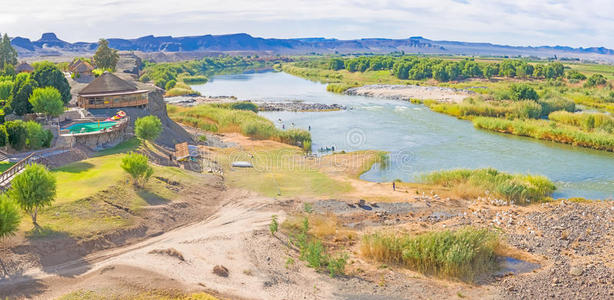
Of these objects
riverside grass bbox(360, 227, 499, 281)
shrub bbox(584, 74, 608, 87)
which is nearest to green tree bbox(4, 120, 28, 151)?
riverside grass bbox(360, 227, 499, 281)

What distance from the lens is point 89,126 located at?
4278cm

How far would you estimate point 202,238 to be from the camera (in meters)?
25.2

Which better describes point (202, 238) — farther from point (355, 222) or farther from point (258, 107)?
point (258, 107)

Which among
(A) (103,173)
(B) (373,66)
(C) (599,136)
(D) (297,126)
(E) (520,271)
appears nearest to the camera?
(E) (520,271)

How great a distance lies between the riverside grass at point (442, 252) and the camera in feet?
74.4

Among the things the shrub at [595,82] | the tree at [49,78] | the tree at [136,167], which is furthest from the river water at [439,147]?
the shrub at [595,82]

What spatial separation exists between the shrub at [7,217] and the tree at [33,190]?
155cm

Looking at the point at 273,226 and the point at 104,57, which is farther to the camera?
the point at 104,57

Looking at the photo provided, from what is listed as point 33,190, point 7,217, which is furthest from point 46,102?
point 7,217

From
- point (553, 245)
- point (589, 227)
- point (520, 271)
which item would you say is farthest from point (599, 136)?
point (520, 271)

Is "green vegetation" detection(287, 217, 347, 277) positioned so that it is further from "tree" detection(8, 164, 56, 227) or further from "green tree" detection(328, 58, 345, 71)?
"green tree" detection(328, 58, 345, 71)

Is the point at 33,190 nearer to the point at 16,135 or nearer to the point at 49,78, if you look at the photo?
the point at 16,135

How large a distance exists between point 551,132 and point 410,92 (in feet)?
155

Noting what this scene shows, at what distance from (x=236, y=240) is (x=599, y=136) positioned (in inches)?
1712
